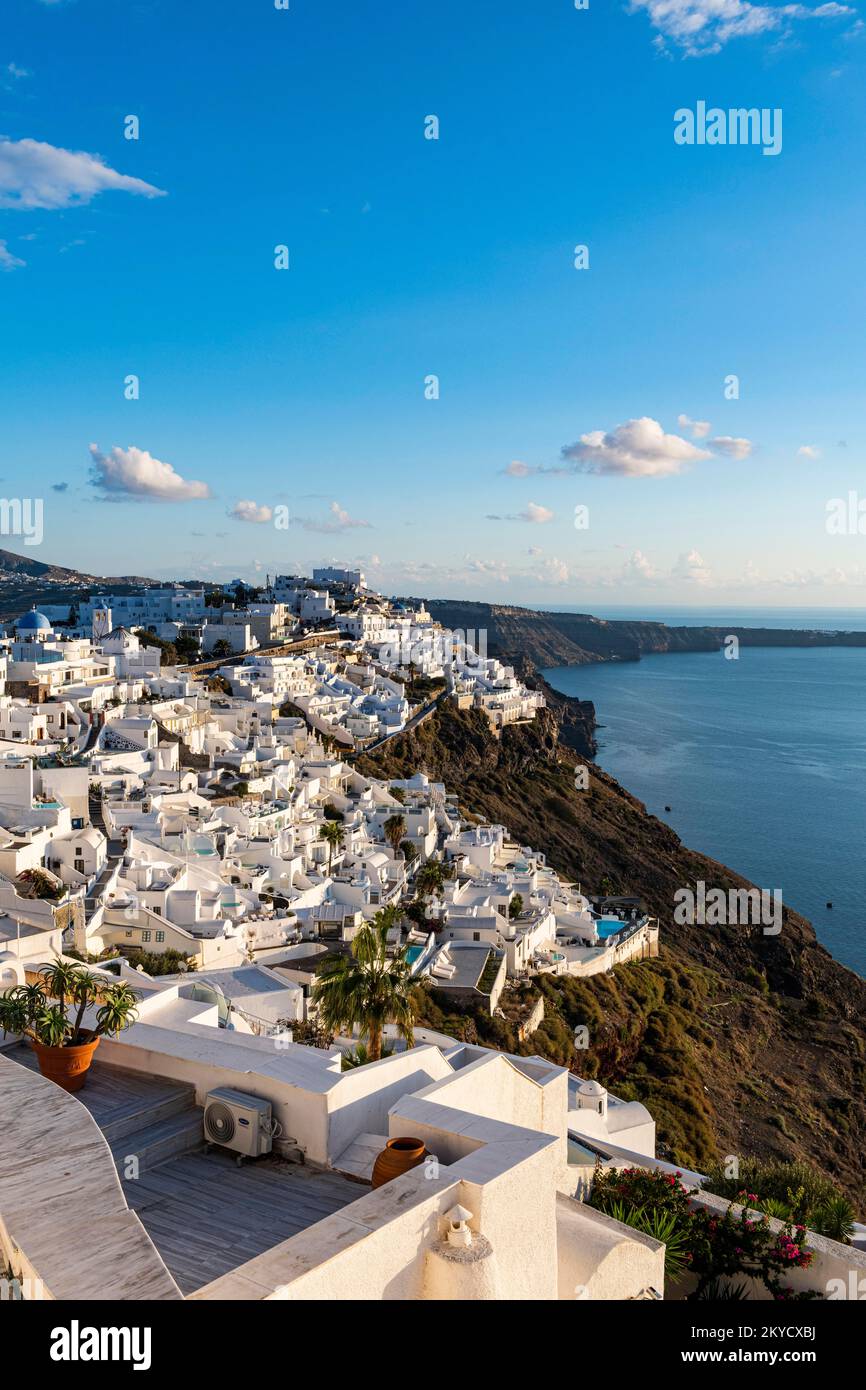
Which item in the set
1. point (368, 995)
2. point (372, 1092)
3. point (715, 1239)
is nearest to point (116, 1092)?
point (372, 1092)

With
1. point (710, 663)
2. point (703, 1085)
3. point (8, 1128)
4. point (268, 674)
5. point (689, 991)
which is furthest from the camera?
point (710, 663)

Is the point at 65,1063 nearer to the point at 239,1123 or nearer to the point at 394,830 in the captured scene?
the point at 239,1123

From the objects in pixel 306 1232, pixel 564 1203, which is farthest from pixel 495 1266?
pixel 564 1203

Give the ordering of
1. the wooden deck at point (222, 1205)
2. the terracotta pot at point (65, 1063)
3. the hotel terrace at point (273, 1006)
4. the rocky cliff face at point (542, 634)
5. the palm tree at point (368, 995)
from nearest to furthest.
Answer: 1. the hotel terrace at point (273, 1006)
2. the wooden deck at point (222, 1205)
3. the terracotta pot at point (65, 1063)
4. the palm tree at point (368, 995)
5. the rocky cliff face at point (542, 634)

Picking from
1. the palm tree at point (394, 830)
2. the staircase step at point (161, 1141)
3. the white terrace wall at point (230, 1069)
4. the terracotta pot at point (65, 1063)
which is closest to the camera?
the staircase step at point (161, 1141)

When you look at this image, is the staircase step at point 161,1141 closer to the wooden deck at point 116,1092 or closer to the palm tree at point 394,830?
the wooden deck at point 116,1092

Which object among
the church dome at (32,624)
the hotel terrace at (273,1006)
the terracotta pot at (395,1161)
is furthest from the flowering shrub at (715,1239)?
the church dome at (32,624)
